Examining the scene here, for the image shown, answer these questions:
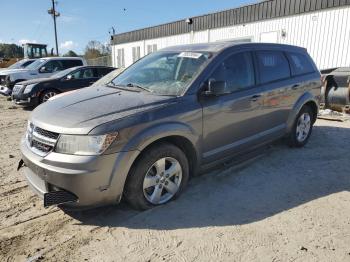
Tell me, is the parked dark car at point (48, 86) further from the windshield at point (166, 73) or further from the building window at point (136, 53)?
the building window at point (136, 53)

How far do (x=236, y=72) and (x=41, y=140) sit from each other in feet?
8.48

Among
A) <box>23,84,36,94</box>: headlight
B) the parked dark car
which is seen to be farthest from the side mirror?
<box>23,84,36,94</box>: headlight

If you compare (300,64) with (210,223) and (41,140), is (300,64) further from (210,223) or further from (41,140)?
(41,140)

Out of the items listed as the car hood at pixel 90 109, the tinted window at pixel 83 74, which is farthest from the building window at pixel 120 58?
the car hood at pixel 90 109

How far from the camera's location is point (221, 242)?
10.4 ft

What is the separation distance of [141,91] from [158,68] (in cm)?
54

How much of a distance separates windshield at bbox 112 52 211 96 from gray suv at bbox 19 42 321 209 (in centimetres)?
1

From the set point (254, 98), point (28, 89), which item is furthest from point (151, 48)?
point (254, 98)

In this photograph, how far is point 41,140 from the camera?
3375 millimetres

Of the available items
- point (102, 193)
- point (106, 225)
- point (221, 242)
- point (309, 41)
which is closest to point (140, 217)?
point (106, 225)

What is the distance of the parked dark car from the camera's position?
35.5 ft

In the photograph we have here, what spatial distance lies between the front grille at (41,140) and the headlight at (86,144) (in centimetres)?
16

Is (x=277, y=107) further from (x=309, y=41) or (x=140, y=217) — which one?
(x=309, y=41)

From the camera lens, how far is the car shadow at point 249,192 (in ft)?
11.7
